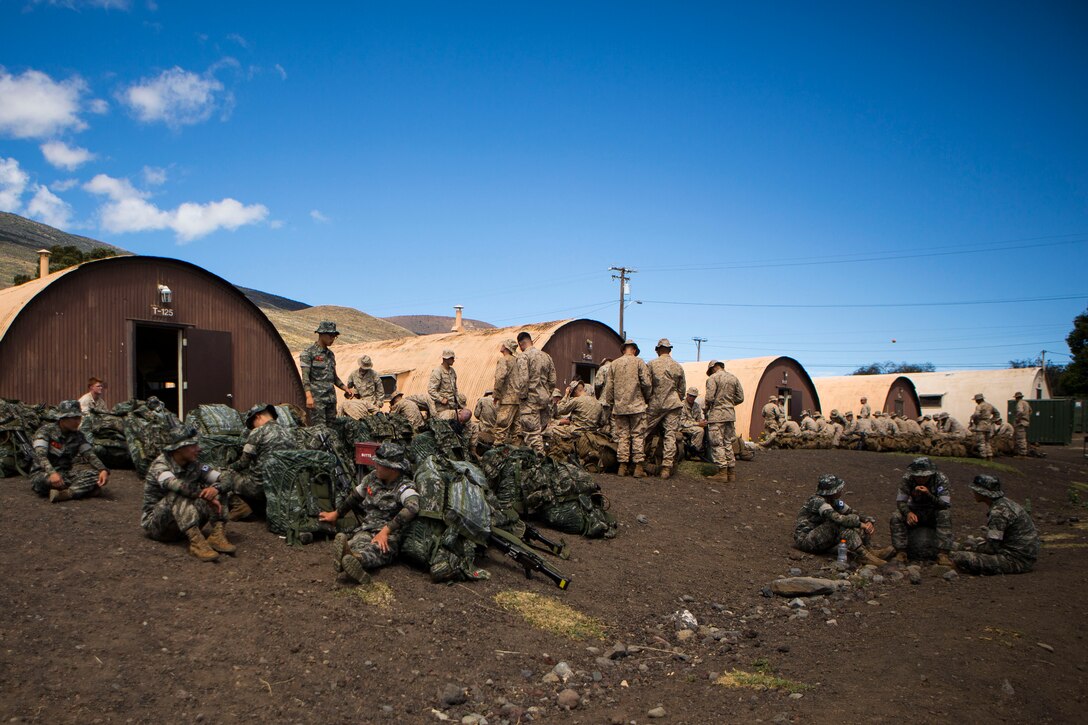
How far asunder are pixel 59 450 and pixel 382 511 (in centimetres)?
382

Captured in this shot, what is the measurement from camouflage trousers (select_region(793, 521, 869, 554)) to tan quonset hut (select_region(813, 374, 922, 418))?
25647 mm

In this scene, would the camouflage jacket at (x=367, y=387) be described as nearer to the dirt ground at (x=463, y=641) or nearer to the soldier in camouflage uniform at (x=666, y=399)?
the dirt ground at (x=463, y=641)

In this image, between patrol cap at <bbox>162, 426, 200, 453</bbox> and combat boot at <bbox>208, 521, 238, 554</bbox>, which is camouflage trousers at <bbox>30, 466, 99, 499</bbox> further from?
combat boot at <bbox>208, 521, 238, 554</bbox>

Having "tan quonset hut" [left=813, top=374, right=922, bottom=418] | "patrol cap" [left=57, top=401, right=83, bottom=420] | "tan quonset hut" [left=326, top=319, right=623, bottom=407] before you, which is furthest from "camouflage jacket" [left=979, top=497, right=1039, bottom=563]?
"tan quonset hut" [left=813, top=374, right=922, bottom=418]

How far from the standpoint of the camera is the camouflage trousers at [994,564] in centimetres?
779

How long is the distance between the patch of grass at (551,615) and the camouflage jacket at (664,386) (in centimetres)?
574

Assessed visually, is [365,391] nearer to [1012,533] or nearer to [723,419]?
[723,419]

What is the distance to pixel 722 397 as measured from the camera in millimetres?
12656

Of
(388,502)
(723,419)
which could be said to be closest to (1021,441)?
(723,419)

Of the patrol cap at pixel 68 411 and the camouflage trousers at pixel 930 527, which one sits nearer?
the patrol cap at pixel 68 411

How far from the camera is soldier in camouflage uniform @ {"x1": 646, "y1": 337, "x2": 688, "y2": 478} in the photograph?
11914 millimetres

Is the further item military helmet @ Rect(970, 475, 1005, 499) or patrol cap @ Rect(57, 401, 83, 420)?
military helmet @ Rect(970, 475, 1005, 499)

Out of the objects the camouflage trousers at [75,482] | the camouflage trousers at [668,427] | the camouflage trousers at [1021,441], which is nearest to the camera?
the camouflage trousers at [75,482]

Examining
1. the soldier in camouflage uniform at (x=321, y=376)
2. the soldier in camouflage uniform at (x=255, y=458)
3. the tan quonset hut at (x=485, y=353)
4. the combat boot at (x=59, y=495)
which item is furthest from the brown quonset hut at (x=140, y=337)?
the soldier in camouflage uniform at (x=255, y=458)
